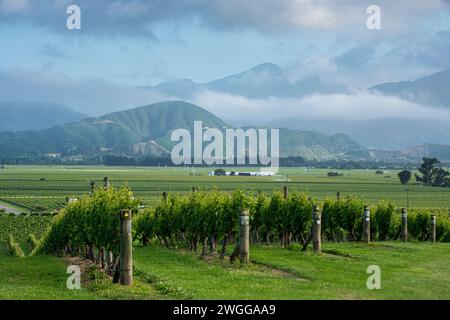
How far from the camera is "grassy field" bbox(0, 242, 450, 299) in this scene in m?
14.2

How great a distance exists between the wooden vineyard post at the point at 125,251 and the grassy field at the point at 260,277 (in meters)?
0.29

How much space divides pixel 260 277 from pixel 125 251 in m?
3.74

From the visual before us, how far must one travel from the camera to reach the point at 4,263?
2188 centimetres

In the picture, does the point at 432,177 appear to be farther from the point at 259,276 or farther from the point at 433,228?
the point at 259,276

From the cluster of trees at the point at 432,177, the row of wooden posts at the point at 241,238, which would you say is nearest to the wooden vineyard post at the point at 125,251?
the row of wooden posts at the point at 241,238

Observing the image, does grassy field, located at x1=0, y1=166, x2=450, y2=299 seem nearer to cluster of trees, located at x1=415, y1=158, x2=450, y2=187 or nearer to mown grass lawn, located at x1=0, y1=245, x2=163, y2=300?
mown grass lawn, located at x1=0, y1=245, x2=163, y2=300

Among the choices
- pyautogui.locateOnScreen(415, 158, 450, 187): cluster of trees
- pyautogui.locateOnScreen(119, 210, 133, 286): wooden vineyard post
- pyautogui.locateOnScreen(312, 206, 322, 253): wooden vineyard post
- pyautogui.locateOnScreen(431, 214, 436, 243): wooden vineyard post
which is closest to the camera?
pyautogui.locateOnScreen(119, 210, 133, 286): wooden vineyard post

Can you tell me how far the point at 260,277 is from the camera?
1723 centimetres

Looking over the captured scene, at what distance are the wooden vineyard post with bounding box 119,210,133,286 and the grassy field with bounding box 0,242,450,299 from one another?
0.29 metres

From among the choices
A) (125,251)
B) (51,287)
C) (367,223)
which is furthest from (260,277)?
(367,223)

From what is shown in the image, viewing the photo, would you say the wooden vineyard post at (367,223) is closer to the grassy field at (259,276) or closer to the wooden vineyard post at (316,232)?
the grassy field at (259,276)

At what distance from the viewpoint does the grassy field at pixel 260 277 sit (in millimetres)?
14232

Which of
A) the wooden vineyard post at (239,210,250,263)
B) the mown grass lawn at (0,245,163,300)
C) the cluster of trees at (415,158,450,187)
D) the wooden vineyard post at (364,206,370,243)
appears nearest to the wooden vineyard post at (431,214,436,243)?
the wooden vineyard post at (364,206,370,243)
